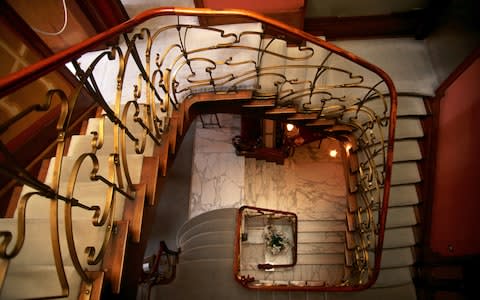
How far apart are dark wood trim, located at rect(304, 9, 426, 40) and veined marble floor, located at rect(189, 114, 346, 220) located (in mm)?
2707

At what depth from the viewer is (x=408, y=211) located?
11.4ft

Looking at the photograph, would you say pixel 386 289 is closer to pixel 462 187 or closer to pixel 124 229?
pixel 462 187

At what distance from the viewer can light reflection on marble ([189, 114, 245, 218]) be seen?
5582 mm

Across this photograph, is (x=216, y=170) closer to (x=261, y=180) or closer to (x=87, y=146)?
(x=261, y=180)

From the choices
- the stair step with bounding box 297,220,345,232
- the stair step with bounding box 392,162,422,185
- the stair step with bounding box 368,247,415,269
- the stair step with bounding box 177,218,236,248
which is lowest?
the stair step with bounding box 368,247,415,269

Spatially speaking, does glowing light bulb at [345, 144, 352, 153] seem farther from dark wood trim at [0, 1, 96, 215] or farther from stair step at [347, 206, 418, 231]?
dark wood trim at [0, 1, 96, 215]

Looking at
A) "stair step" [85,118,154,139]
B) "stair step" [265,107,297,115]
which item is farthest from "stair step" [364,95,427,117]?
"stair step" [85,118,154,139]

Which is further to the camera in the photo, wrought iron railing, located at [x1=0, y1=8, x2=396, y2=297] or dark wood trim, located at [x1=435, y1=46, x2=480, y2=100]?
dark wood trim, located at [x1=435, y1=46, x2=480, y2=100]

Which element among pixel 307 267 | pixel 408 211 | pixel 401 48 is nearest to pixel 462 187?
pixel 408 211

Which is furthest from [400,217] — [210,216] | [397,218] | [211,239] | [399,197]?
[210,216]

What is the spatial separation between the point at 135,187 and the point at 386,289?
2994 mm

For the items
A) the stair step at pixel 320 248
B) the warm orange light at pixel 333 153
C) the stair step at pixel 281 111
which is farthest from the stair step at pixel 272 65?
the warm orange light at pixel 333 153

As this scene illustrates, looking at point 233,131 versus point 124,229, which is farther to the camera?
point 233,131

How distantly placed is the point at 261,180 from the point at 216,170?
2.92 ft
